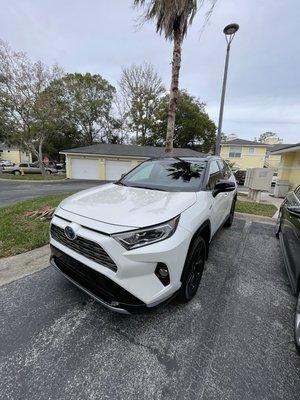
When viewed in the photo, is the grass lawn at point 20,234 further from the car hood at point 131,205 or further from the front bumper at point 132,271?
the front bumper at point 132,271

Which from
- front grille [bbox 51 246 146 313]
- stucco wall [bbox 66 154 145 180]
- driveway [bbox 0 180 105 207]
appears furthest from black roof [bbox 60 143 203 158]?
front grille [bbox 51 246 146 313]

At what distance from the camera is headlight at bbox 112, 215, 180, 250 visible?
181cm

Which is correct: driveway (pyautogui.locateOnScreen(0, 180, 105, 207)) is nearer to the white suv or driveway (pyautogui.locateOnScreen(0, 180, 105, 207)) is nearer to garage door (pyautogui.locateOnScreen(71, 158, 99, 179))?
garage door (pyautogui.locateOnScreen(71, 158, 99, 179))

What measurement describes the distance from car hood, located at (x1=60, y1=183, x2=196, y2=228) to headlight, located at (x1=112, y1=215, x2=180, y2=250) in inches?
2.1

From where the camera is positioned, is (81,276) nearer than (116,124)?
Yes

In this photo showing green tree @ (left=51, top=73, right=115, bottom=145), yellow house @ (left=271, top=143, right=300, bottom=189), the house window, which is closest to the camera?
yellow house @ (left=271, top=143, right=300, bottom=189)

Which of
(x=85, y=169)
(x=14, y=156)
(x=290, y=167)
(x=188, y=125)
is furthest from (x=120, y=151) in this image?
(x=14, y=156)

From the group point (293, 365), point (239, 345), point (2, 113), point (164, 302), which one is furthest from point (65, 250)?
point (2, 113)

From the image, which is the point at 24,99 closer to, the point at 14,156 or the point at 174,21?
the point at 174,21

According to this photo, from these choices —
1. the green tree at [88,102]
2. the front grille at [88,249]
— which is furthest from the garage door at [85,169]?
the front grille at [88,249]

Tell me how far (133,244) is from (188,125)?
3293 centimetres

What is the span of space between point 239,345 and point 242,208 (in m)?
6.01

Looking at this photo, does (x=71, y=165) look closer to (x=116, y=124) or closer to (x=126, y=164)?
(x=126, y=164)

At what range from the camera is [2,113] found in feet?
65.7
